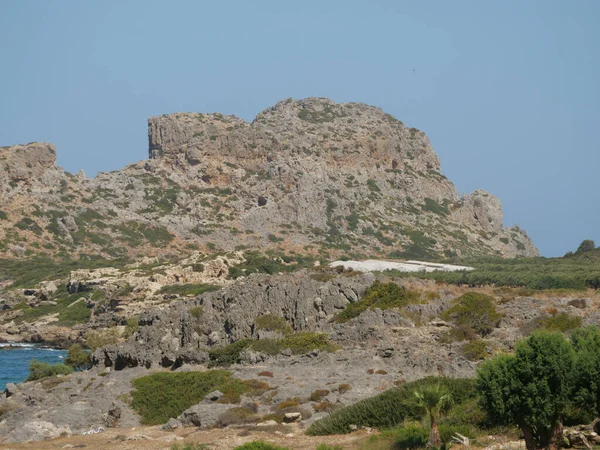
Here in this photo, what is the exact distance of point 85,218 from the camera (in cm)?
12331

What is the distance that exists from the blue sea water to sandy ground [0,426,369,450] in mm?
22270

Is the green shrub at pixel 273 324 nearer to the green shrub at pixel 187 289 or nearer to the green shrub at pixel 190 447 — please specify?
the green shrub at pixel 190 447

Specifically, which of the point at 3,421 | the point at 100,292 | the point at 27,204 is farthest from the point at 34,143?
the point at 3,421

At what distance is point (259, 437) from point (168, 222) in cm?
10289

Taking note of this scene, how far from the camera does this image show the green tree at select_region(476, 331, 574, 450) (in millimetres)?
20359

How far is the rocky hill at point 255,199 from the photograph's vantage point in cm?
11944

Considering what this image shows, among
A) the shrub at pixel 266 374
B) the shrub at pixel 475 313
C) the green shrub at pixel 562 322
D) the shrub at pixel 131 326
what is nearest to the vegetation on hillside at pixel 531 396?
the shrub at pixel 266 374

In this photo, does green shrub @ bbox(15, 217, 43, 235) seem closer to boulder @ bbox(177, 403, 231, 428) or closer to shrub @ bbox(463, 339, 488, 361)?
shrub @ bbox(463, 339, 488, 361)

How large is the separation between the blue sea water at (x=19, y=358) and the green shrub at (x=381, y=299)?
20122mm

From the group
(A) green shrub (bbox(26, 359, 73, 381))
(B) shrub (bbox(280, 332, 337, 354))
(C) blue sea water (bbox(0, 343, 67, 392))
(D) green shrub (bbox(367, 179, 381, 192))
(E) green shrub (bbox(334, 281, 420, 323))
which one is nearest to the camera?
(B) shrub (bbox(280, 332, 337, 354))

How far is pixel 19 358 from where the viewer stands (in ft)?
211

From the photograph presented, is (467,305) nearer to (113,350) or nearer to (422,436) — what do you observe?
(113,350)

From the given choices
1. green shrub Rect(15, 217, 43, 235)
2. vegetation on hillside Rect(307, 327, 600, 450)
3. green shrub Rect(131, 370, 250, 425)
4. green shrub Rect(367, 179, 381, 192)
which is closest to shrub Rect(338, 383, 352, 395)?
green shrub Rect(131, 370, 250, 425)

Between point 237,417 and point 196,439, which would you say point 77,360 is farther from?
point 196,439
